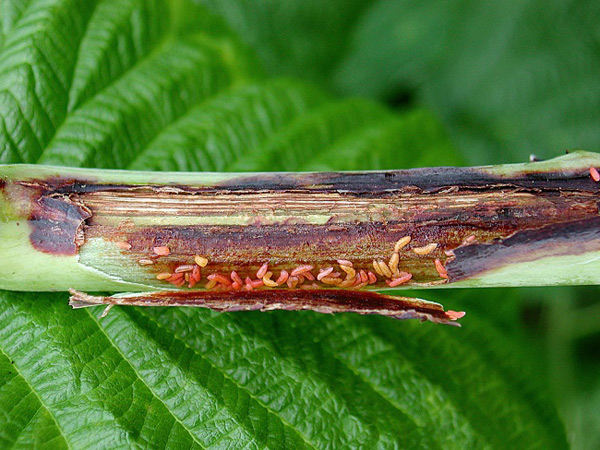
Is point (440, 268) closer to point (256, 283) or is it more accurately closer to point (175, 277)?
point (256, 283)

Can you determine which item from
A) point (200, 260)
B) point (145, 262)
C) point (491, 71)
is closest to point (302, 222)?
point (200, 260)

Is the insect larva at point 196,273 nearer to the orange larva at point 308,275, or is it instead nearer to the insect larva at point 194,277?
the insect larva at point 194,277

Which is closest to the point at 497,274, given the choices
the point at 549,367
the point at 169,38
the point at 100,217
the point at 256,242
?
the point at 256,242

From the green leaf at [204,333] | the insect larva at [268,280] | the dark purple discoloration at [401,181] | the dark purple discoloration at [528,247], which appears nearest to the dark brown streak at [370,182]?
the dark purple discoloration at [401,181]

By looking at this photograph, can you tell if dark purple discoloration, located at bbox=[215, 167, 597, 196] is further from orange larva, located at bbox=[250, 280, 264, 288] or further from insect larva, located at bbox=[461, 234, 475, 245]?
orange larva, located at bbox=[250, 280, 264, 288]

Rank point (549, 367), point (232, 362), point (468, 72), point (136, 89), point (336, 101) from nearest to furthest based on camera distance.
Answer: point (232, 362), point (136, 89), point (336, 101), point (549, 367), point (468, 72)

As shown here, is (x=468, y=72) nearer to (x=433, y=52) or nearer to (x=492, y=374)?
(x=433, y=52)
